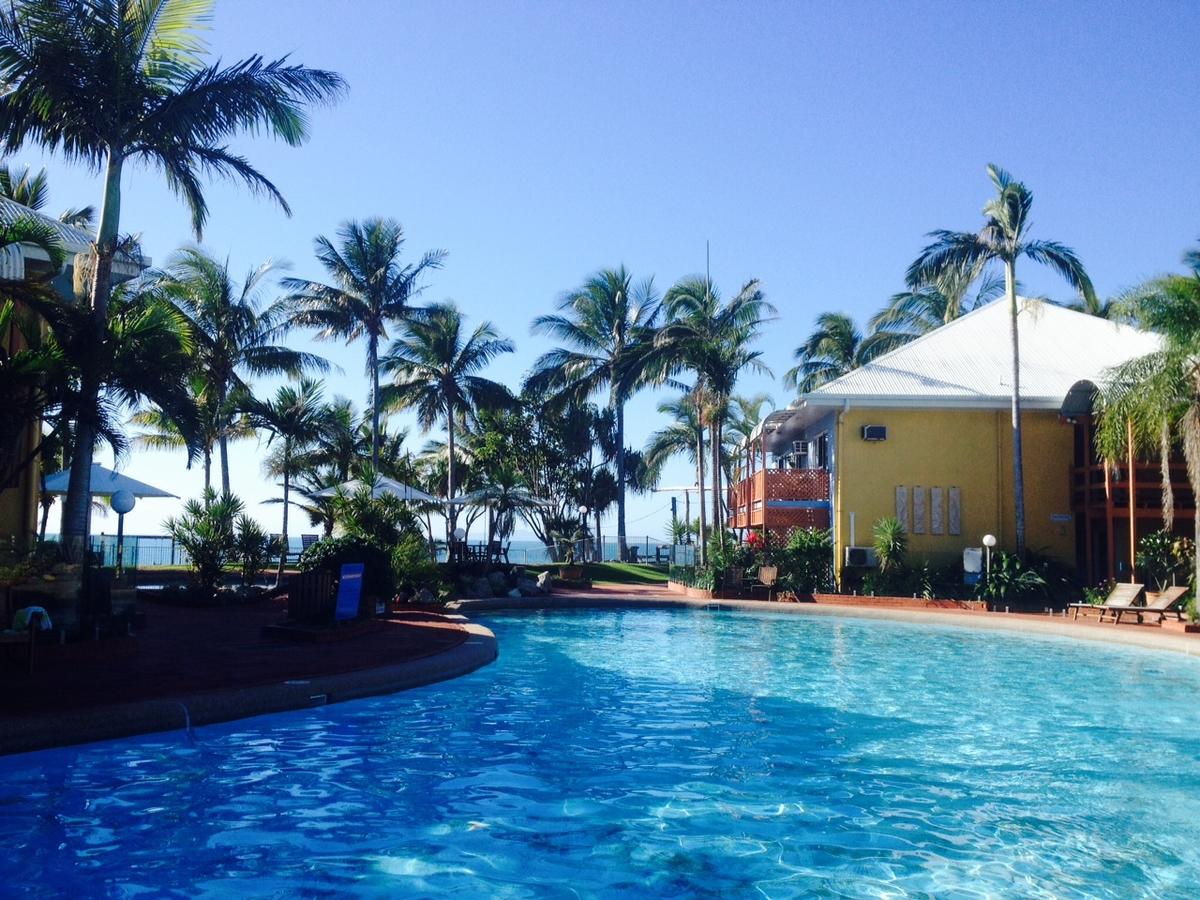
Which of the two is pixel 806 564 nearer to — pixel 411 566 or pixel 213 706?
pixel 411 566

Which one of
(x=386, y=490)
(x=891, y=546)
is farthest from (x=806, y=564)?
(x=386, y=490)

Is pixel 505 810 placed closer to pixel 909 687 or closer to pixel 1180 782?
pixel 1180 782

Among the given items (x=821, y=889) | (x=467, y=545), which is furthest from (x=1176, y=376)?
(x=467, y=545)

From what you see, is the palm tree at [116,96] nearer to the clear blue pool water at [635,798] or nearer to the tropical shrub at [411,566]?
the clear blue pool water at [635,798]

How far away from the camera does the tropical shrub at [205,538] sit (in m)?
18.4

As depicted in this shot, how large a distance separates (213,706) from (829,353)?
37.5 m

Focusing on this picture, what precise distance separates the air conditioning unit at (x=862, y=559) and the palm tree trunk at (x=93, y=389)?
741 inches

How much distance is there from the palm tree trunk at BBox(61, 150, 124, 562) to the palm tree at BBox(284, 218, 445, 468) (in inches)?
828

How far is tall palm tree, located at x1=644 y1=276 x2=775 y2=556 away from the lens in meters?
28.3

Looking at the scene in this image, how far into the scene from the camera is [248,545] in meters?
20.1

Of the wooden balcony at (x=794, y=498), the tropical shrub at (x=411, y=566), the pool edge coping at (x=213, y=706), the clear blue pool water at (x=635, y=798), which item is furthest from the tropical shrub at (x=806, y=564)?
the pool edge coping at (x=213, y=706)

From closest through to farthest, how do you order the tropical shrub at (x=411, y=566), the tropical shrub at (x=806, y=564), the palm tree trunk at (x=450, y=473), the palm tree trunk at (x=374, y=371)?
the tropical shrub at (x=411, y=566) → the tropical shrub at (x=806, y=564) → the palm tree trunk at (x=374, y=371) → the palm tree trunk at (x=450, y=473)

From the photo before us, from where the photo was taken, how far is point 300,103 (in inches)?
488

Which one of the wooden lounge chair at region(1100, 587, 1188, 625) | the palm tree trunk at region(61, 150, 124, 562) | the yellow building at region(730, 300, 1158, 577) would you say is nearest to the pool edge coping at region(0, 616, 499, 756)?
the palm tree trunk at region(61, 150, 124, 562)
